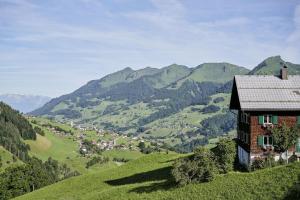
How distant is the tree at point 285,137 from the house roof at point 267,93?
304 centimetres

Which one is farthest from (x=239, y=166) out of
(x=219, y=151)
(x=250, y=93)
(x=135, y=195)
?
(x=135, y=195)

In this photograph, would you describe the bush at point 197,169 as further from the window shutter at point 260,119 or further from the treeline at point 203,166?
the window shutter at point 260,119

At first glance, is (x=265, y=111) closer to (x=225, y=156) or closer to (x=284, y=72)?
(x=284, y=72)

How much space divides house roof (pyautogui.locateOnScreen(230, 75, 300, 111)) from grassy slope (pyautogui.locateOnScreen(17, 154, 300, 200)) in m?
10.4

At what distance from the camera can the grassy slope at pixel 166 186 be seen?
49.7 m

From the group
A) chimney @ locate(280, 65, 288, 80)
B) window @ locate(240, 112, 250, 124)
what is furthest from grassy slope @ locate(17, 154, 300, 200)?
chimney @ locate(280, 65, 288, 80)

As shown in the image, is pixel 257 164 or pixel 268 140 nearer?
pixel 257 164

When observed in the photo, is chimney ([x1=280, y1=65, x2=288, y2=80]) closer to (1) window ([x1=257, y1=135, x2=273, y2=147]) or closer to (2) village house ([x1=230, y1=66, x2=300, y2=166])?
(2) village house ([x1=230, y1=66, x2=300, y2=166])

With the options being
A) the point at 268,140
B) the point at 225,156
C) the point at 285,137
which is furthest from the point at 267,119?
the point at 225,156

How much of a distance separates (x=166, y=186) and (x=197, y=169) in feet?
20.5

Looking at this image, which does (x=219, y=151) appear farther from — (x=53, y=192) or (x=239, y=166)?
(x=53, y=192)

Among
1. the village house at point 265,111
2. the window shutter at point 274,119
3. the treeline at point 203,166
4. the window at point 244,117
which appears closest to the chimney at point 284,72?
the village house at point 265,111

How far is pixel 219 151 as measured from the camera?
61.6 meters

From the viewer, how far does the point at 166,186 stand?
61.2 meters
